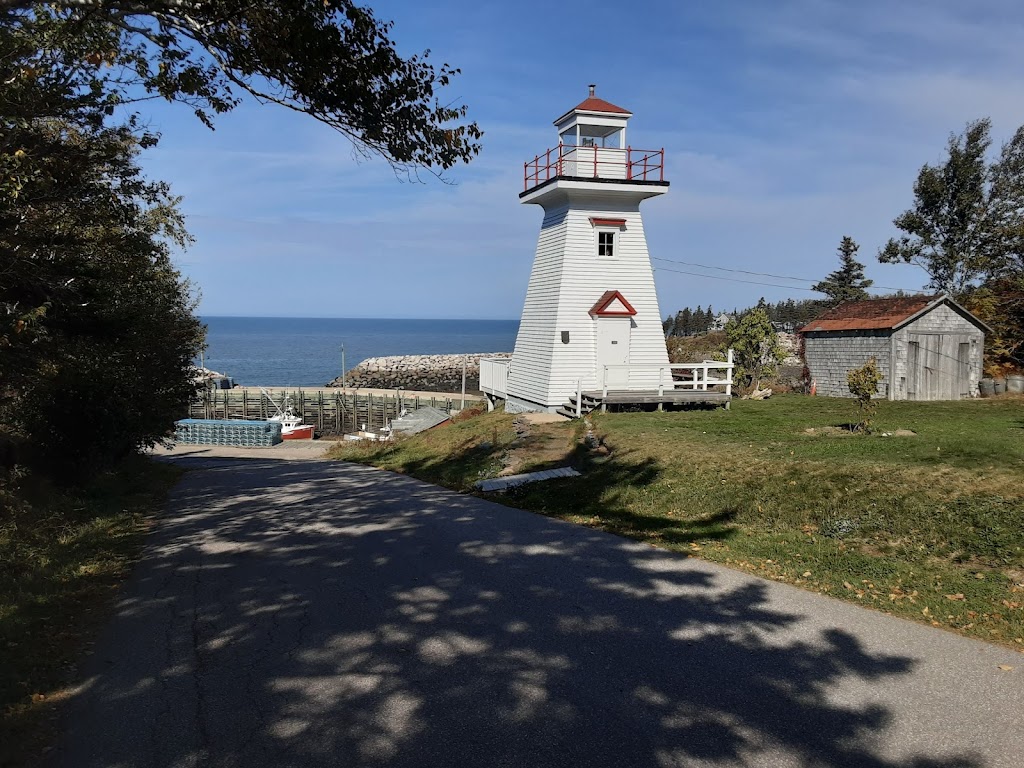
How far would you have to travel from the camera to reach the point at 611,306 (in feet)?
74.3

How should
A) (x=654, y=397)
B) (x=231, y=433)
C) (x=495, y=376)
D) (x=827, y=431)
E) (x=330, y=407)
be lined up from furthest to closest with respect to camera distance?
(x=330, y=407)
(x=231, y=433)
(x=495, y=376)
(x=654, y=397)
(x=827, y=431)

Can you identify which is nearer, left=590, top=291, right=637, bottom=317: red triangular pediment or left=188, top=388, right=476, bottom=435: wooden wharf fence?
left=590, top=291, right=637, bottom=317: red triangular pediment

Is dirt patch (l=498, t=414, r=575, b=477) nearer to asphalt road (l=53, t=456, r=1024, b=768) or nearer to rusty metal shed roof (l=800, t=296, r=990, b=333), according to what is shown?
asphalt road (l=53, t=456, r=1024, b=768)

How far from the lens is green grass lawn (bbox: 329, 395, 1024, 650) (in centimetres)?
752

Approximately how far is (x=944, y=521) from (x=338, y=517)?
8.94 meters

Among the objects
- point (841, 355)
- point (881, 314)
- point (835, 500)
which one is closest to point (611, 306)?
point (841, 355)

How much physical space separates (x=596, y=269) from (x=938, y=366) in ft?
37.7

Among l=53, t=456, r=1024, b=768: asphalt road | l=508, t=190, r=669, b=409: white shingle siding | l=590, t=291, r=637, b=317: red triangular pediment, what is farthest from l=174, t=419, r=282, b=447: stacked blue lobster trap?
l=53, t=456, r=1024, b=768: asphalt road

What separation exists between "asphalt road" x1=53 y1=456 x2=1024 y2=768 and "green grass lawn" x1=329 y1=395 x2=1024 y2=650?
0.88m

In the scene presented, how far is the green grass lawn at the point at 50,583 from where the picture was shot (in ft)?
16.9

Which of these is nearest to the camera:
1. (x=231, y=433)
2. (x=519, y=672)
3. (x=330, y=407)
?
(x=519, y=672)

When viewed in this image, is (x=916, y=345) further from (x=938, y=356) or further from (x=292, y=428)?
(x=292, y=428)

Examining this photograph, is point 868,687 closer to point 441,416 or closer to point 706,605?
point 706,605

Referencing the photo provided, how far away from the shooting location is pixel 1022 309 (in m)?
24.7
